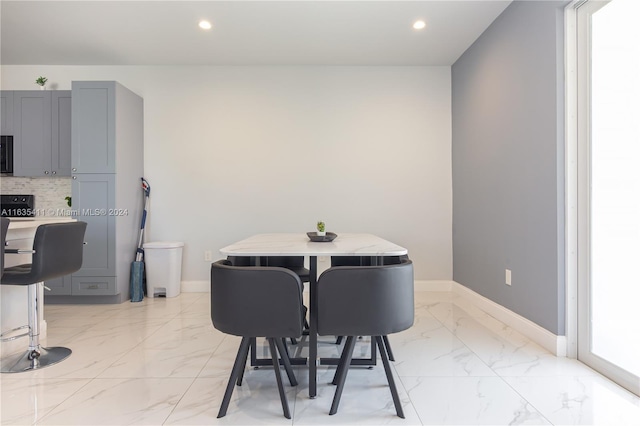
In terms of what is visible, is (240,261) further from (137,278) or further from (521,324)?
(137,278)

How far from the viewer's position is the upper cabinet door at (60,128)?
379 centimetres

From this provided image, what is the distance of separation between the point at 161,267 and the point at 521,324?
356 centimetres

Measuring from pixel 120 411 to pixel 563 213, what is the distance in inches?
112

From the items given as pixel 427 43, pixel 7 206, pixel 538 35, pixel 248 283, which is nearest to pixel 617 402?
pixel 248 283

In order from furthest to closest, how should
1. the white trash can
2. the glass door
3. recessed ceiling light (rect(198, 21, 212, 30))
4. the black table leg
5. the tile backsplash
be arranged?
the tile backsplash
the white trash can
recessed ceiling light (rect(198, 21, 212, 30))
the glass door
the black table leg

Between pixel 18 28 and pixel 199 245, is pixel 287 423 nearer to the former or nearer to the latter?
pixel 199 245

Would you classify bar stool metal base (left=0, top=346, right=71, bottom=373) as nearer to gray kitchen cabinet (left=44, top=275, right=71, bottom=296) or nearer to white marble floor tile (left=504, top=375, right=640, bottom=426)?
gray kitchen cabinet (left=44, top=275, right=71, bottom=296)

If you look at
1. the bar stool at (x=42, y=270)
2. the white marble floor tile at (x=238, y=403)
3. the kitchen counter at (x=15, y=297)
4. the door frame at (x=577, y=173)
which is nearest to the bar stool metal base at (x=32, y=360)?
the bar stool at (x=42, y=270)

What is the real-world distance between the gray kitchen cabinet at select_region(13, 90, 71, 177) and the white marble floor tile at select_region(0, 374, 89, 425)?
264cm

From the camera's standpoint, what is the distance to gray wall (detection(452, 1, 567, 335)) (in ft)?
7.70

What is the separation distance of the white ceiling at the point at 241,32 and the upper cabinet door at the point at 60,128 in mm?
504

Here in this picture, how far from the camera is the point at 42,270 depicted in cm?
A: 212

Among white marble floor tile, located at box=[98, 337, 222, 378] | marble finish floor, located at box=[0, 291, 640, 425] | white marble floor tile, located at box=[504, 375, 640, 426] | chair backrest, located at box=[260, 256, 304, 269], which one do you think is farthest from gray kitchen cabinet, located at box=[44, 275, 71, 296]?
white marble floor tile, located at box=[504, 375, 640, 426]

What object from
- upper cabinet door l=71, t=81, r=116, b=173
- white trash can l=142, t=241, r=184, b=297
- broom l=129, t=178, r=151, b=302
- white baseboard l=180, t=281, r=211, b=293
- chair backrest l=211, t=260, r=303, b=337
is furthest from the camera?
white baseboard l=180, t=281, r=211, b=293
